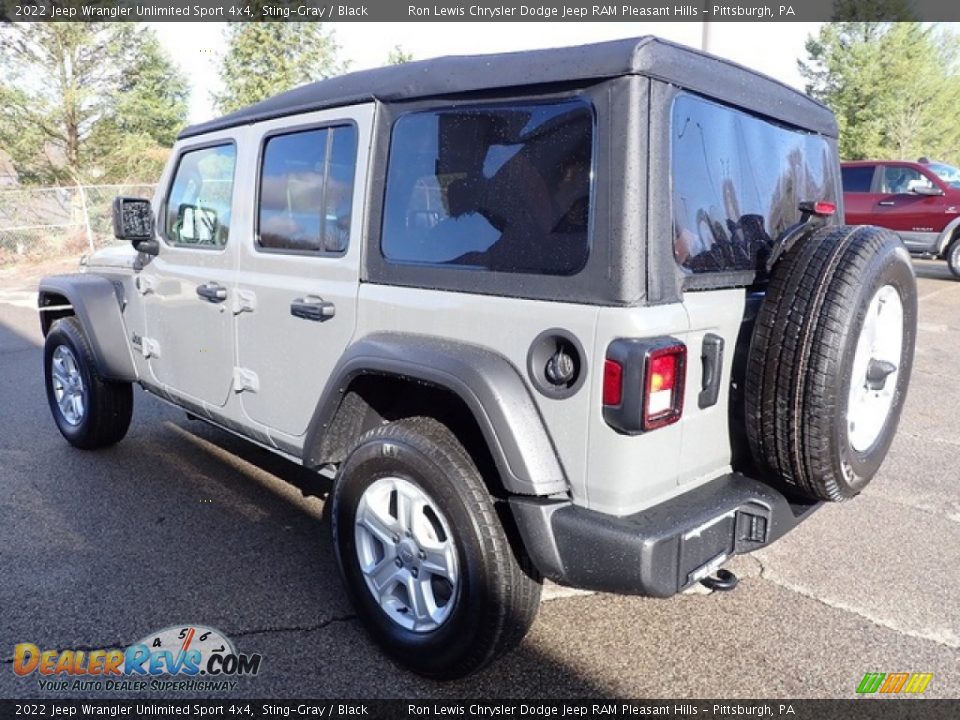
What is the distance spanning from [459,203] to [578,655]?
5.42 ft

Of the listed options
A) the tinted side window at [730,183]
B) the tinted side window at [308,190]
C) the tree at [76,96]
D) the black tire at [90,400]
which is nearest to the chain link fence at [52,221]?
the tree at [76,96]

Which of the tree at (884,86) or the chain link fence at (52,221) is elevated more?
the tree at (884,86)

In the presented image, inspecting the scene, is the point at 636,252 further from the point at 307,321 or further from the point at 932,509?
the point at 932,509

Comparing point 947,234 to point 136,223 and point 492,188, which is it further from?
point 136,223

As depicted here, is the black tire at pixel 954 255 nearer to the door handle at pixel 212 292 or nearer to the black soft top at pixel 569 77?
the black soft top at pixel 569 77

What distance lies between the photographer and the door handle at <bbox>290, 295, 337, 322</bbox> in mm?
2693

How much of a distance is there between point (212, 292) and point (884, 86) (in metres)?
32.5

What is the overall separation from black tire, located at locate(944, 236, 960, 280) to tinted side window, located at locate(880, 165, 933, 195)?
1093 millimetres

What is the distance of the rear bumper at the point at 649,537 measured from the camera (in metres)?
1.94

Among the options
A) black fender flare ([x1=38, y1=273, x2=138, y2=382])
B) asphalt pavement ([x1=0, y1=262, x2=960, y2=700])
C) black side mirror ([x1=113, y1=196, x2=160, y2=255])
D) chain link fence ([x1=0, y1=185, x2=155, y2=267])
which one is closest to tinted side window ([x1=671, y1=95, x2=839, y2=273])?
asphalt pavement ([x1=0, y1=262, x2=960, y2=700])

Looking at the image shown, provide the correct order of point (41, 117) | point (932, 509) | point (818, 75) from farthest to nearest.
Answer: point (818, 75) < point (41, 117) < point (932, 509)

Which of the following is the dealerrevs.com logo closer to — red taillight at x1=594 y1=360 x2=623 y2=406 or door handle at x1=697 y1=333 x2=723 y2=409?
red taillight at x1=594 y1=360 x2=623 y2=406

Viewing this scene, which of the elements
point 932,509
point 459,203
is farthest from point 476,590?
point 932,509

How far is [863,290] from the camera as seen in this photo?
6.86ft
